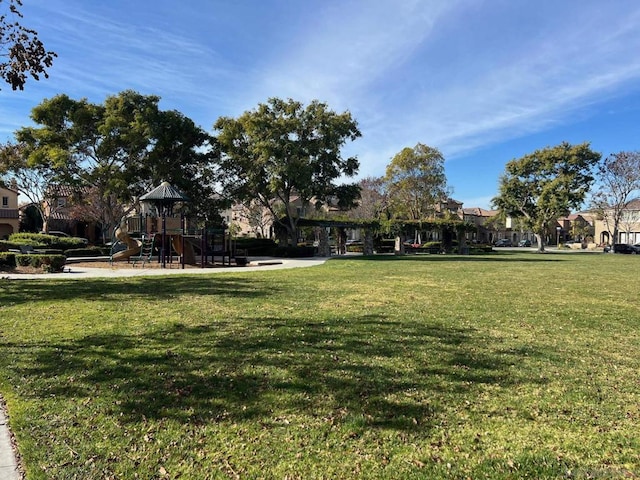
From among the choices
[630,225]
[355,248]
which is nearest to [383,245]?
[355,248]

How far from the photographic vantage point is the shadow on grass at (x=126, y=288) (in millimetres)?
8672

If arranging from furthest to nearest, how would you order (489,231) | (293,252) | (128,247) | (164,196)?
(489,231)
(293,252)
(128,247)
(164,196)

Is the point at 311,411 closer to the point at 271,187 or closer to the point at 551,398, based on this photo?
the point at 551,398

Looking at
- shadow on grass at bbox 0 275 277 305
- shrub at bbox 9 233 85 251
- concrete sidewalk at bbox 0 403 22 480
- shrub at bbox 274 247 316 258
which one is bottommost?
concrete sidewalk at bbox 0 403 22 480

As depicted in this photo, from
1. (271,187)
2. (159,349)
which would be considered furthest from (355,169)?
(159,349)

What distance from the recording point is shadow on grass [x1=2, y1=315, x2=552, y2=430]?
10.9 ft

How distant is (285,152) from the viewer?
83.9 ft

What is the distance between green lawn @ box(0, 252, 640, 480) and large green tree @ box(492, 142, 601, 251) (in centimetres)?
3521

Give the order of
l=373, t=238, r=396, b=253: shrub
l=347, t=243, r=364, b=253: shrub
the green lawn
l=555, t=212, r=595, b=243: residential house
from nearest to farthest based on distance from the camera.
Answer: the green lawn → l=373, t=238, r=396, b=253: shrub → l=347, t=243, r=364, b=253: shrub → l=555, t=212, r=595, b=243: residential house

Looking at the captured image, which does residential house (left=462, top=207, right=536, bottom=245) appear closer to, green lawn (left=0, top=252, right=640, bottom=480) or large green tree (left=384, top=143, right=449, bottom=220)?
large green tree (left=384, top=143, right=449, bottom=220)

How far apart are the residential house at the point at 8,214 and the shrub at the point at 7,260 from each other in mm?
27309

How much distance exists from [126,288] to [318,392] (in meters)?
7.84

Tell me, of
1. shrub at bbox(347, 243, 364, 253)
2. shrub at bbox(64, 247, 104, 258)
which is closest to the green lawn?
shrub at bbox(64, 247, 104, 258)

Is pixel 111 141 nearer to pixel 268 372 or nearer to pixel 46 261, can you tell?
pixel 46 261
